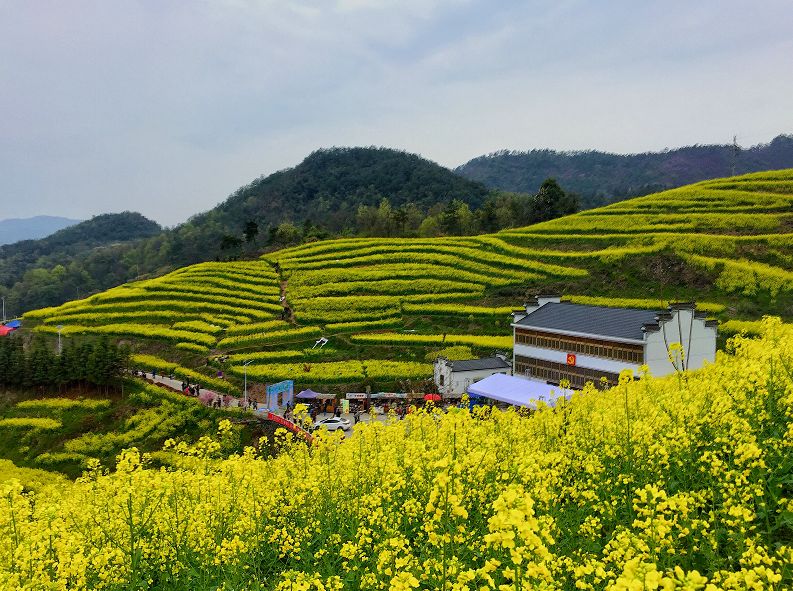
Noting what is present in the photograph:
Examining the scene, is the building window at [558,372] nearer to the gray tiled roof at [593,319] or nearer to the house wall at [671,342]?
the house wall at [671,342]

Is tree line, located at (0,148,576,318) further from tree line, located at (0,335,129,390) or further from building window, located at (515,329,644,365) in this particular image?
building window, located at (515,329,644,365)

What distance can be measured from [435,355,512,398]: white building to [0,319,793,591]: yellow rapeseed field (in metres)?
22.7

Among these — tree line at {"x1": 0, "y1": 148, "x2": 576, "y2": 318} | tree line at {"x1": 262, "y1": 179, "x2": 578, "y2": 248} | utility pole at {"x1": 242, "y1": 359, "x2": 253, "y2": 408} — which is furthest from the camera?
tree line at {"x1": 0, "y1": 148, "x2": 576, "y2": 318}

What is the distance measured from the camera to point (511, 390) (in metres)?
29.0

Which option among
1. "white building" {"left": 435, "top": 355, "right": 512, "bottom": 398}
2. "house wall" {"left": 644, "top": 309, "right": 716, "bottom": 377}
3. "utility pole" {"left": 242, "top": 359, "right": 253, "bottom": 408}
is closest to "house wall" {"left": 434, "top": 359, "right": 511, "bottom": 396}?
"white building" {"left": 435, "top": 355, "right": 512, "bottom": 398}

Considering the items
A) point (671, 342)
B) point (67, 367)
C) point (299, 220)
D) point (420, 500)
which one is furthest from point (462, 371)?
point (299, 220)

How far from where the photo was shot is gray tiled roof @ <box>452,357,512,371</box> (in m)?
34.1

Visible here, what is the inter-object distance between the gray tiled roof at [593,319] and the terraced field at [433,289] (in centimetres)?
625

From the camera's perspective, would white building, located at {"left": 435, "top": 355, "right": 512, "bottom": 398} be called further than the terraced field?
No

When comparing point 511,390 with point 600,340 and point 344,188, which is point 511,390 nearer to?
point 600,340

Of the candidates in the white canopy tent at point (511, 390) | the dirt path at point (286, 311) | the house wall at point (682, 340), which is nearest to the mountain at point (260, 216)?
the dirt path at point (286, 311)

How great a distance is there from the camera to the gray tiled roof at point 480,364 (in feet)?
112

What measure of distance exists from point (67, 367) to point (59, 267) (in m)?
85.0

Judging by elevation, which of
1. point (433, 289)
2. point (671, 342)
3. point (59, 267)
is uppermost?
point (59, 267)
